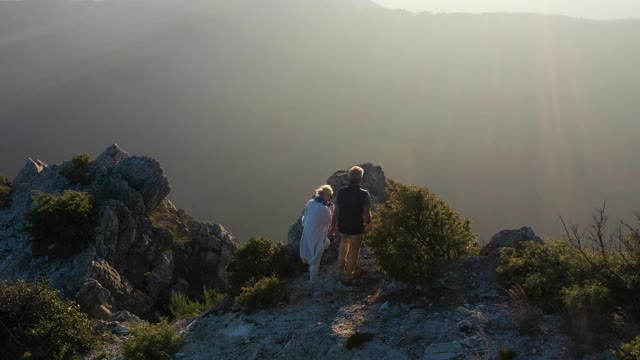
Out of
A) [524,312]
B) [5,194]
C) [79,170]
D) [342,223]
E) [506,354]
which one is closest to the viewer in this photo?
[506,354]

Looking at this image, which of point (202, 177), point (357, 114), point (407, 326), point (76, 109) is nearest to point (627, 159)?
point (357, 114)

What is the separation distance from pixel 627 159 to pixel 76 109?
11269cm

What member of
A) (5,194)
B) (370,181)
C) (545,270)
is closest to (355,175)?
(545,270)

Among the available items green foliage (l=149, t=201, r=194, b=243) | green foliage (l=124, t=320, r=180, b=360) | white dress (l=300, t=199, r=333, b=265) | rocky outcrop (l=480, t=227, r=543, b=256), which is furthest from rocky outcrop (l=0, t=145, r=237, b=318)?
rocky outcrop (l=480, t=227, r=543, b=256)

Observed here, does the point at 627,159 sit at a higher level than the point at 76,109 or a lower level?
lower

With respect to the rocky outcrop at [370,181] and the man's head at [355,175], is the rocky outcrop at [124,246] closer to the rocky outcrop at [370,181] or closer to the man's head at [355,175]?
the rocky outcrop at [370,181]

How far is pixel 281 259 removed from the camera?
46.1 feet

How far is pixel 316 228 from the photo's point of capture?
1268 cm

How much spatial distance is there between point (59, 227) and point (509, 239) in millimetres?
13775

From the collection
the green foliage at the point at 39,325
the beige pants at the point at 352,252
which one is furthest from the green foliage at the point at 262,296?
the green foliage at the point at 39,325

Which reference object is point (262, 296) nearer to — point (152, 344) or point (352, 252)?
point (352, 252)

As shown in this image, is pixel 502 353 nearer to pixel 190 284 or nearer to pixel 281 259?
pixel 281 259

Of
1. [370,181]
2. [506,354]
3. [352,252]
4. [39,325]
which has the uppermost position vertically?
[370,181]

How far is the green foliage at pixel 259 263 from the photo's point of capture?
44.7 ft
